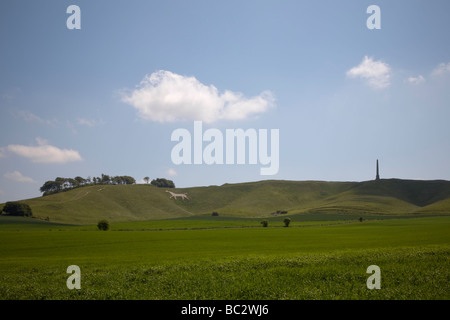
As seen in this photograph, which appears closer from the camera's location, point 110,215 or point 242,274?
point 242,274

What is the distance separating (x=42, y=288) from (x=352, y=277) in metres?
21.5

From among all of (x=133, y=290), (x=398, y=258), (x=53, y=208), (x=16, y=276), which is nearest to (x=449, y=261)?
(x=398, y=258)

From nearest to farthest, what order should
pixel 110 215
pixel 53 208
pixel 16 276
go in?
pixel 16 276 < pixel 53 208 < pixel 110 215

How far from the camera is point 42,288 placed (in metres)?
23.5

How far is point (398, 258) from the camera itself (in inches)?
1166

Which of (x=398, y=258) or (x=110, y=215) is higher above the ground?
(x=398, y=258)

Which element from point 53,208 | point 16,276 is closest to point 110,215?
point 53,208

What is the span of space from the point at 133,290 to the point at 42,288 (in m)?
6.51

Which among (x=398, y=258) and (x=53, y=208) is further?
(x=53, y=208)
